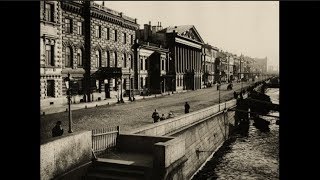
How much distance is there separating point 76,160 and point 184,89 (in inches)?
2309

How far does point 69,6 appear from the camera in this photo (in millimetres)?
34594

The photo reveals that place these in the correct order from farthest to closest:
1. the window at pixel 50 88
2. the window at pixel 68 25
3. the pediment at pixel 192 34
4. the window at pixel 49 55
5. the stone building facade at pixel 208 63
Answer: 1. the stone building facade at pixel 208 63
2. the pediment at pixel 192 34
3. the window at pixel 68 25
4. the window at pixel 50 88
5. the window at pixel 49 55

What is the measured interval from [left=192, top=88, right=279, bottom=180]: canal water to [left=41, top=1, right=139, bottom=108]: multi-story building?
59.4 feet

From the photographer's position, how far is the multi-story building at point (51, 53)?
29.9 meters

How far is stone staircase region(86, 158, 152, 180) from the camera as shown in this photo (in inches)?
439

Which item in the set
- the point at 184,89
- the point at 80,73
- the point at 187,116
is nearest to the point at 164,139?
the point at 187,116

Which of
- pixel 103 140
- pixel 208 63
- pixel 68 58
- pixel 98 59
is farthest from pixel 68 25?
pixel 208 63

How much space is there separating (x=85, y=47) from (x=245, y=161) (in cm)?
2437

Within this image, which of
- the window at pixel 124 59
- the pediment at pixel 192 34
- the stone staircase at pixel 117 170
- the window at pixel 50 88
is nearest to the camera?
the stone staircase at pixel 117 170

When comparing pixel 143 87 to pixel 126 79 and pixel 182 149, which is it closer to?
pixel 126 79

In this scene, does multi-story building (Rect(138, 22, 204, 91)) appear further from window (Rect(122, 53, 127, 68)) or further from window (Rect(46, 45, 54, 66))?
window (Rect(46, 45, 54, 66))

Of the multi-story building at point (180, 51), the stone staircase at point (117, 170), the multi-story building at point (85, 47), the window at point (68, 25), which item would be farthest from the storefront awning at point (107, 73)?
the stone staircase at point (117, 170)

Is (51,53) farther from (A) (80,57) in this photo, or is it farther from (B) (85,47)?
(B) (85,47)

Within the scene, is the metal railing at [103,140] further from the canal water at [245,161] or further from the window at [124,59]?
the window at [124,59]
